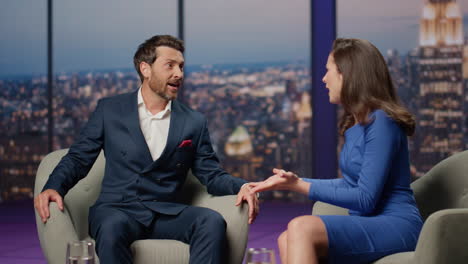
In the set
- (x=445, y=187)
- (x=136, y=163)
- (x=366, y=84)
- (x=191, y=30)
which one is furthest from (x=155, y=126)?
(x=191, y=30)

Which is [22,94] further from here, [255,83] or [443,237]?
[443,237]

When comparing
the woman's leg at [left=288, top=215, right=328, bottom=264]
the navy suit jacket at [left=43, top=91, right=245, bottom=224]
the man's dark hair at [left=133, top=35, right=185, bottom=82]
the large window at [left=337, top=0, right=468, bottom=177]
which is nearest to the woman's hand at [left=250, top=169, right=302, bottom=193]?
the woman's leg at [left=288, top=215, right=328, bottom=264]

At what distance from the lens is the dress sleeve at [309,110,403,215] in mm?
2453

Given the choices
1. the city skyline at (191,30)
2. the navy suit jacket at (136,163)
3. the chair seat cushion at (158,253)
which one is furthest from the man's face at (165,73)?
the city skyline at (191,30)

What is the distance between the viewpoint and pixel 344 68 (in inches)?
102

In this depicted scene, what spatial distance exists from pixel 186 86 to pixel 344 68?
445cm

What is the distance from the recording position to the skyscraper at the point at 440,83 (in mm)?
6566

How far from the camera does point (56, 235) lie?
2811mm

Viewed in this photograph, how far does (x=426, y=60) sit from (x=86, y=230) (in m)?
4.47

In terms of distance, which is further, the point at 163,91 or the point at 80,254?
the point at 163,91

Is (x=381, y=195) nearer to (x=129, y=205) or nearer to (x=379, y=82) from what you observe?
(x=379, y=82)

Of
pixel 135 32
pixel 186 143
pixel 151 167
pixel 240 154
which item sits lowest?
pixel 240 154

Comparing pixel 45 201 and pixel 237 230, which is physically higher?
pixel 45 201

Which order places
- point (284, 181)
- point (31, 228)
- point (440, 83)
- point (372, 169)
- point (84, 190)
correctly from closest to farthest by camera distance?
point (372, 169), point (284, 181), point (84, 190), point (31, 228), point (440, 83)
